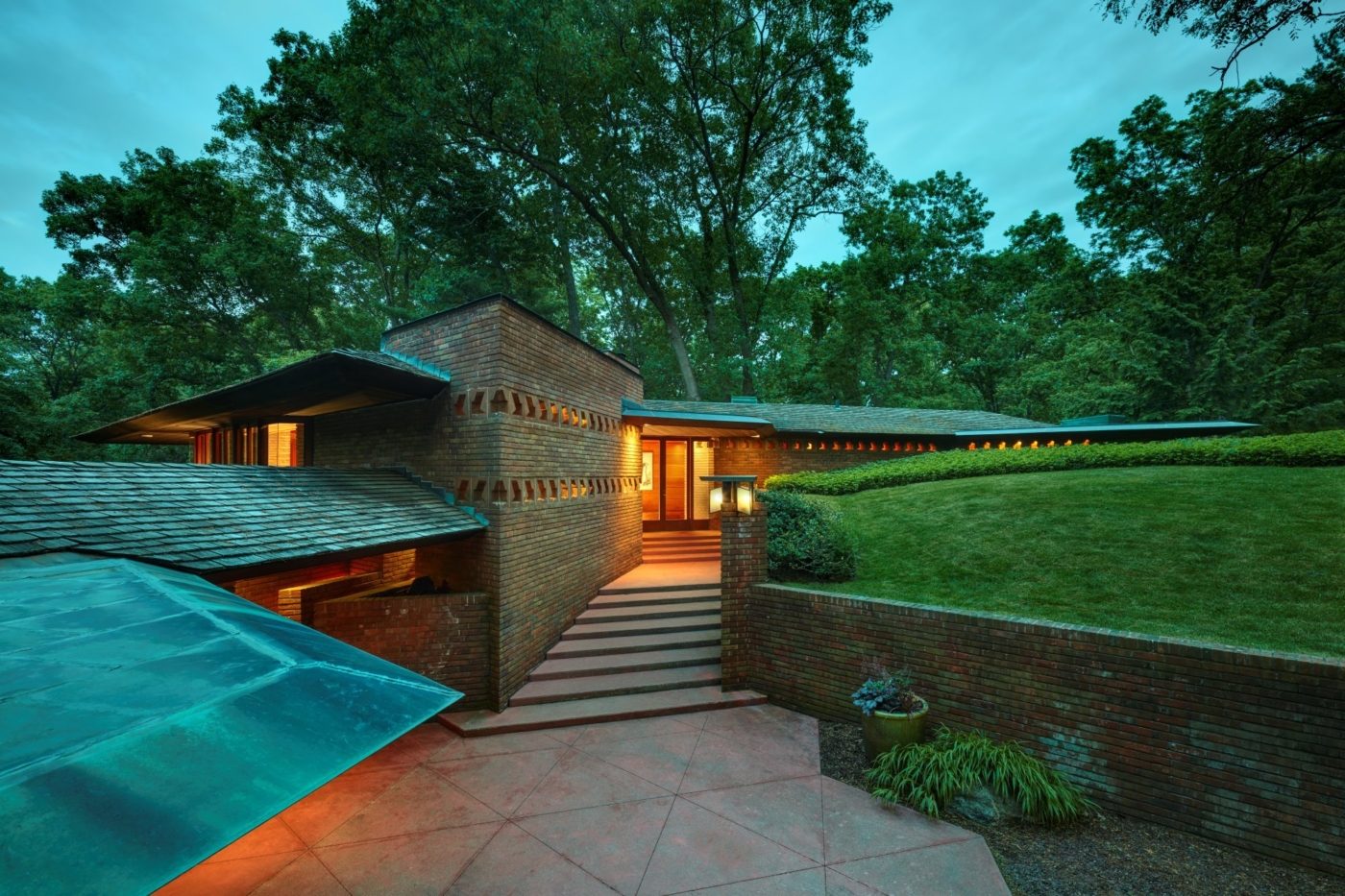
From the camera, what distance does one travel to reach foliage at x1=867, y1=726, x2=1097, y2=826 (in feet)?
13.9

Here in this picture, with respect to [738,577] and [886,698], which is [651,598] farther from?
[886,698]

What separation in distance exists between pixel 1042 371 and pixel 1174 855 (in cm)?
2377

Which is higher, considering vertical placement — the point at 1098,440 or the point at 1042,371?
the point at 1042,371

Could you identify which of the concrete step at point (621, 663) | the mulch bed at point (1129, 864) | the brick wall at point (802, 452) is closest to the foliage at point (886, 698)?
the mulch bed at point (1129, 864)

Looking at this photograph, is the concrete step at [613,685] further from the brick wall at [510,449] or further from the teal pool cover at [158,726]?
the teal pool cover at [158,726]

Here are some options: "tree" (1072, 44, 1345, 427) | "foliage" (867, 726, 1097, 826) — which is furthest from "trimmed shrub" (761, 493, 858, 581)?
"tree" (1072, 44, 1345, 427)

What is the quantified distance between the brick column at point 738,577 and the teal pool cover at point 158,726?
503 centimetres

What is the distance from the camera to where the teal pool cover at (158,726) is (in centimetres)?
98

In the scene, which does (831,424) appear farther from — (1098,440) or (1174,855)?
(1174,855)

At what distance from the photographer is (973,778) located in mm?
4434

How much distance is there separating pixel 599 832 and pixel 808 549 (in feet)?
14.9

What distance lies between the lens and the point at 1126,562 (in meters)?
6.60

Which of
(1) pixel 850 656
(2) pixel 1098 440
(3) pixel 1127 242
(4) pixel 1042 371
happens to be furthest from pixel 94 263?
(3) pixel 1127 242

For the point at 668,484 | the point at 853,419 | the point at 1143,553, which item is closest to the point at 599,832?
the point at 1143,553
